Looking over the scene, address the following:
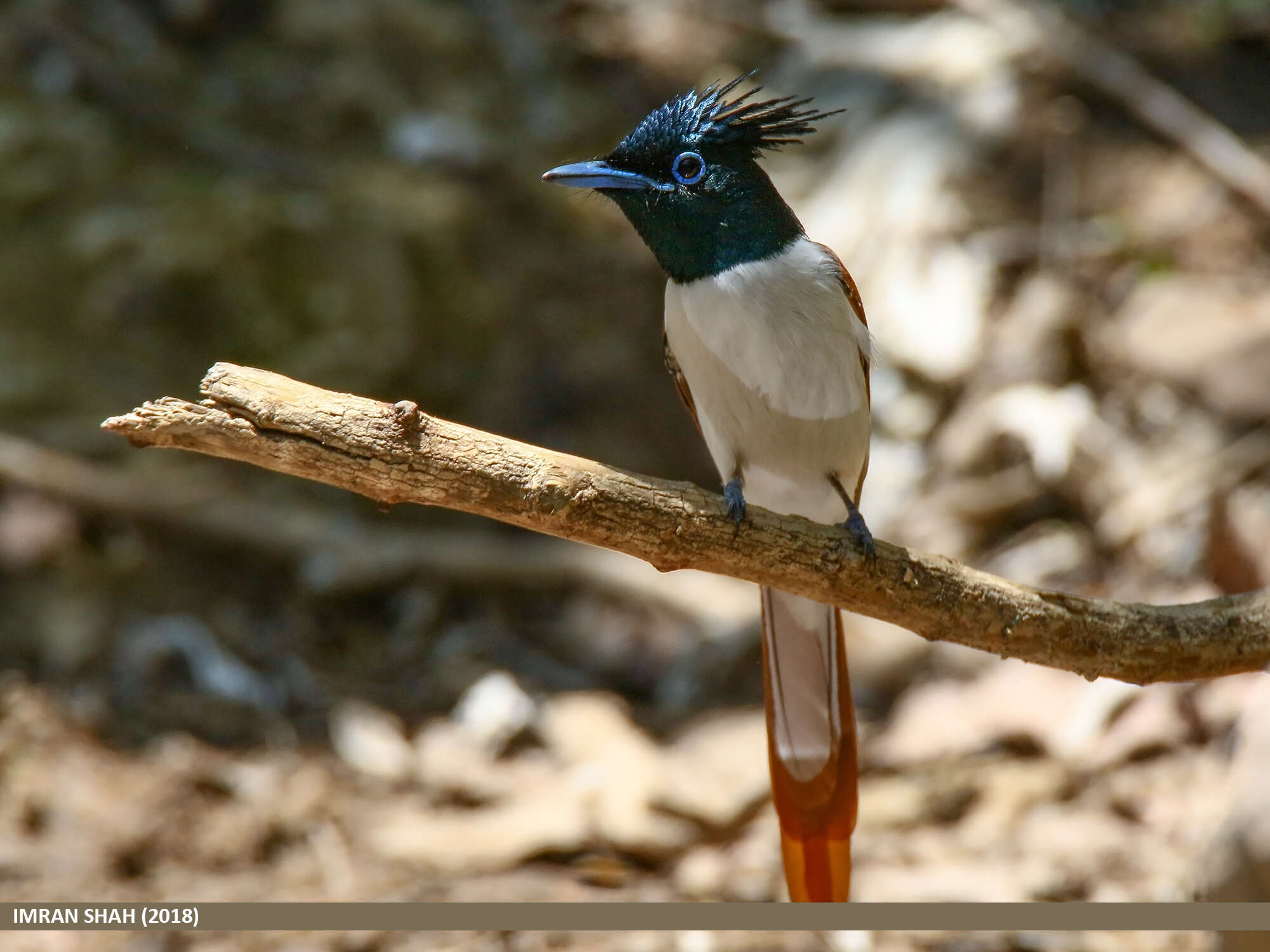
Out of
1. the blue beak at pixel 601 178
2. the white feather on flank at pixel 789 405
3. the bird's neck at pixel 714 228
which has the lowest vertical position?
the white feather on flank at pixel 789 405

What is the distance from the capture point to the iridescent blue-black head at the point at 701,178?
3.17 metres

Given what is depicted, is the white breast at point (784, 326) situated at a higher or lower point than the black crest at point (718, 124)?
lower

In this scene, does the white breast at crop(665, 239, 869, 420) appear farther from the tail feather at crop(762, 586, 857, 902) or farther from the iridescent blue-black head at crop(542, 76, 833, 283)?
the tail feather at crop(762, 586, 857, 902)

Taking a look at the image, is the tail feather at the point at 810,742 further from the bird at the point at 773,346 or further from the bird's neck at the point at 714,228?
the bird's neck at the point at 714,228

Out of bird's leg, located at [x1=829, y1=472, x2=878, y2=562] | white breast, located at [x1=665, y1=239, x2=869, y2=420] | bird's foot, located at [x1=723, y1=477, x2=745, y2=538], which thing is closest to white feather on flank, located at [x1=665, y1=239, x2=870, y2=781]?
white breast, located at [x1=665, y1=239, x2=869, y2=420]

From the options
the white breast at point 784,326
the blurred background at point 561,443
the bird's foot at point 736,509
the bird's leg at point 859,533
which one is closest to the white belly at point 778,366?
the white breast at point 784,326

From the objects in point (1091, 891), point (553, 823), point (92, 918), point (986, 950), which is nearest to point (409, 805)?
point (553, 823)

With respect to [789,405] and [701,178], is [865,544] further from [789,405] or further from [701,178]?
[701,178]

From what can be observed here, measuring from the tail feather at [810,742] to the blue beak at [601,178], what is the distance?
122cm

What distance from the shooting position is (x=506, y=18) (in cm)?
822

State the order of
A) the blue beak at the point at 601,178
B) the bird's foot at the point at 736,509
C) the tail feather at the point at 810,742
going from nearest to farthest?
the bird's foot at the point at 736,509, the blue beak at the point at 601,178, the tail feather at the point at 810,742

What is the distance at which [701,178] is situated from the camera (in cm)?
318

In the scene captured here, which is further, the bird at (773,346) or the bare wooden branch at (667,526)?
the bird at (773,346)

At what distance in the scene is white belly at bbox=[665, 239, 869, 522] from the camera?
3.17 meters
